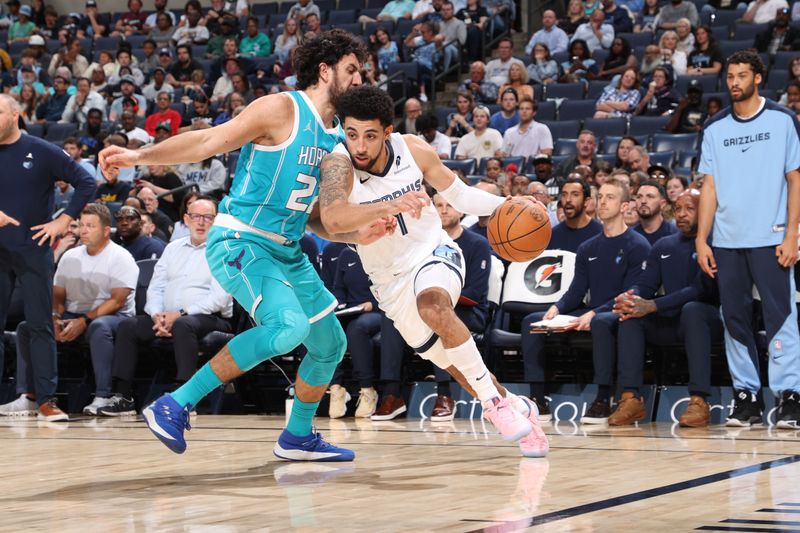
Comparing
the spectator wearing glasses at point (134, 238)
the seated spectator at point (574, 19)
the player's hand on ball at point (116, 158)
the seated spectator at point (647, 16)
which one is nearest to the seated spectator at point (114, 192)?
the spectator wearing glasses at point (134, 238)

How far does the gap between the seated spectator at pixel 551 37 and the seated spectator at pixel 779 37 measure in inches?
106

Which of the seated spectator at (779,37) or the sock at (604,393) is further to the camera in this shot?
the seated spectator at (779,37)

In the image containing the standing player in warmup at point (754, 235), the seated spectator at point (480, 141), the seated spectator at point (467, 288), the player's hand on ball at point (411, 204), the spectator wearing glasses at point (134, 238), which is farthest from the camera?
the seated spectator at point (480, 141)

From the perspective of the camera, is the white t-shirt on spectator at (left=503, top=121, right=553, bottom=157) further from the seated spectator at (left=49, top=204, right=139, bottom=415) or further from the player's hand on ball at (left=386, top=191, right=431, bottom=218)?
the player's hand on ball at (left=386, top=191, right=431, bottom=218)

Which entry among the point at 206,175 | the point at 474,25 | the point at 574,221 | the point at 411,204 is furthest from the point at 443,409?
the point at 474,25

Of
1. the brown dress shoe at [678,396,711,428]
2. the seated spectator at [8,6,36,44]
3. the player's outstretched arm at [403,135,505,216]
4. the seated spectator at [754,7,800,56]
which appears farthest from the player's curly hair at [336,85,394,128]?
the seated spectator at [8,6,36,44]

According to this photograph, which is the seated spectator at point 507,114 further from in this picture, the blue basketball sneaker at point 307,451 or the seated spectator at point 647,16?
the blue basketball sneaker at point 307,451

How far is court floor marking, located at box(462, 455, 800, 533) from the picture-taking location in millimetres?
3381

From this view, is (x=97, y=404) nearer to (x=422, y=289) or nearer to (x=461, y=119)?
(x=422, y=289)

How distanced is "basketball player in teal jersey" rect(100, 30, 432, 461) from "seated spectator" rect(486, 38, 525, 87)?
9.29m

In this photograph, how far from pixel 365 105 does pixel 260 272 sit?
81cm

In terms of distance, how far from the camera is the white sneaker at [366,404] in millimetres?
7727

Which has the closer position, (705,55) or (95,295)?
(95,295)

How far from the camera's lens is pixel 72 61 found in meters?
18.3
